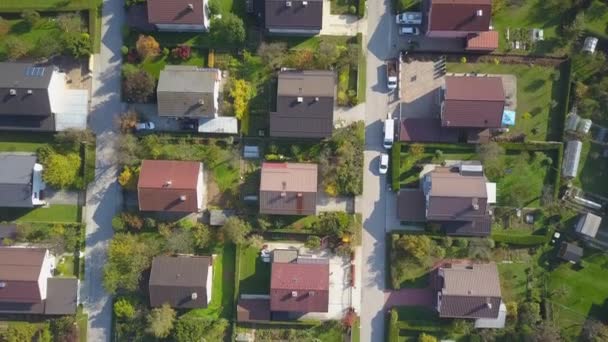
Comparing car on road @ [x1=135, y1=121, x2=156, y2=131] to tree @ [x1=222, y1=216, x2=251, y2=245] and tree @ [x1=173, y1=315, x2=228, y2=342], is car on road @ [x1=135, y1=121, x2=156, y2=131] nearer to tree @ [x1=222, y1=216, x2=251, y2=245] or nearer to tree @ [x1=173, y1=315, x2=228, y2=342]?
tree @ [x1=222, y1=216, x2=251, y2=245]

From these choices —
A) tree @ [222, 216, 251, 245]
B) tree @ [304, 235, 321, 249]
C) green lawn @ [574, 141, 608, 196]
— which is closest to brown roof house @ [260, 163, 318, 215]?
tree @ [222, 216, 251, 245]

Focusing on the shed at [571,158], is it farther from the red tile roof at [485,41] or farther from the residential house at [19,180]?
the residential house at [19,180]

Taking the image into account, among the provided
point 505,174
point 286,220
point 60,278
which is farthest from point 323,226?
point 60,278

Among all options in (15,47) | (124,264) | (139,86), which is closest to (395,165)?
(139,86)

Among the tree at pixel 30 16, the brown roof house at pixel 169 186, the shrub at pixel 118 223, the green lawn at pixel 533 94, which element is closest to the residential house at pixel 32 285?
the shrub at pixel 118 223

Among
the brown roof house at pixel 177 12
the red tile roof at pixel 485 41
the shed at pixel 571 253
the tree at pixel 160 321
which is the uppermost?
the brown roof house at pixel 177 12

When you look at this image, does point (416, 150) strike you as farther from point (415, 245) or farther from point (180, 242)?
point (180, 242)

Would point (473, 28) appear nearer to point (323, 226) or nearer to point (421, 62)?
point (421, 62)
